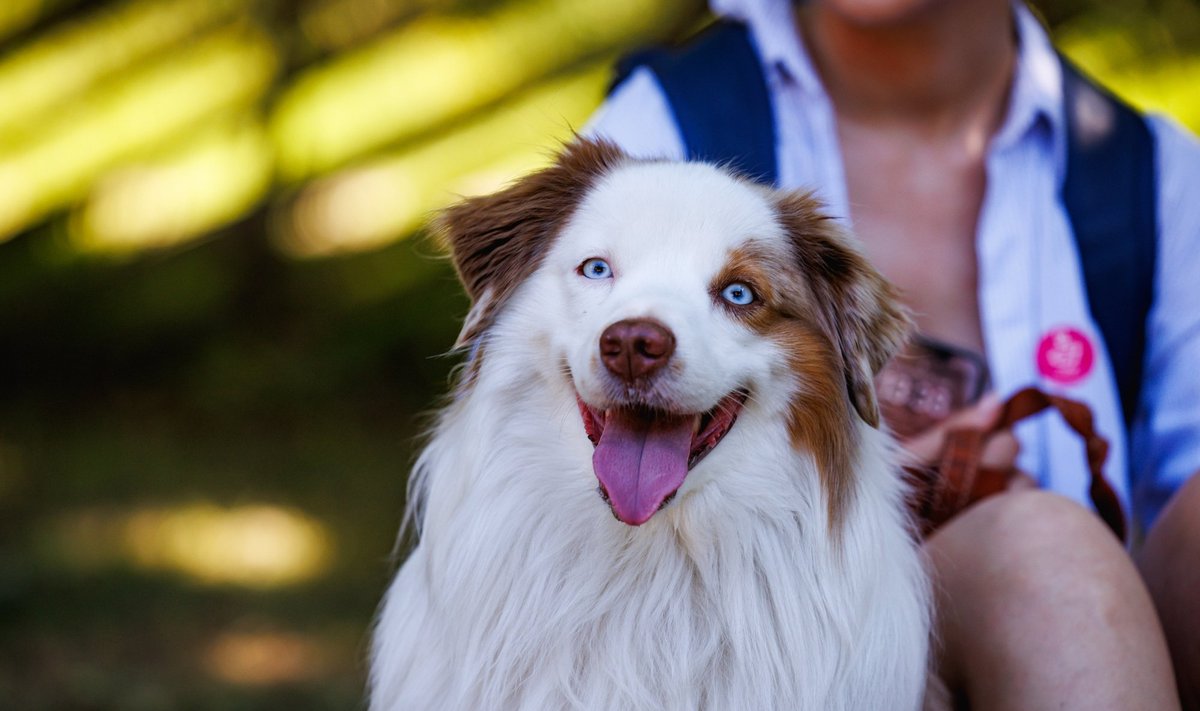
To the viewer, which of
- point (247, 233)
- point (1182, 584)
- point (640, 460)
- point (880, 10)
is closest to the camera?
point (640, 460)

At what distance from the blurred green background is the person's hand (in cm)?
322

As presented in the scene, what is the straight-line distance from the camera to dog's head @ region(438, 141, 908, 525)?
216cm

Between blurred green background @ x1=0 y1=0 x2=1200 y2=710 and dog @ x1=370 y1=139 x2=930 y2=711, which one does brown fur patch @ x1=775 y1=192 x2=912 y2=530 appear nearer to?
dog @ x1=370 y1=139 x2=930 y2=711

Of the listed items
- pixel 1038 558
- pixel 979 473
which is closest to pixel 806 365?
pixel 1038 558

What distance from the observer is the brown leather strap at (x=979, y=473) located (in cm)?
278

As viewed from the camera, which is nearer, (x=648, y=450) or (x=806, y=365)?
(x=648, y=450)

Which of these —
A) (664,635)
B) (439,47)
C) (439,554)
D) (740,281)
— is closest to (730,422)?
(740,281)

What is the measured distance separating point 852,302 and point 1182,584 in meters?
0.94

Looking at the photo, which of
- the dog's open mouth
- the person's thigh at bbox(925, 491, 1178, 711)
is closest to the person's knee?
the person's thigh at bbox(925, 491, 1178, 711)

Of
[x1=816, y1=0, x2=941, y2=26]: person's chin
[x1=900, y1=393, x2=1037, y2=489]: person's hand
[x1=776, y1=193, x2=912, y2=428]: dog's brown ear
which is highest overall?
[x1=816, y1=0, x2=941, y2=26]: person's chin

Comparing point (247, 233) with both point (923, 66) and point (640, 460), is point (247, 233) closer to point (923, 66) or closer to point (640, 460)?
point (923, 66)

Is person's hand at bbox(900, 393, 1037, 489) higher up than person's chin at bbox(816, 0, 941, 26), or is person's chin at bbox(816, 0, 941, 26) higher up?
person's chin at bbox(816, 0, 941, 26)

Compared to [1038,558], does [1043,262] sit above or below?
above

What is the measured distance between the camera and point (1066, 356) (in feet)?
9.75
